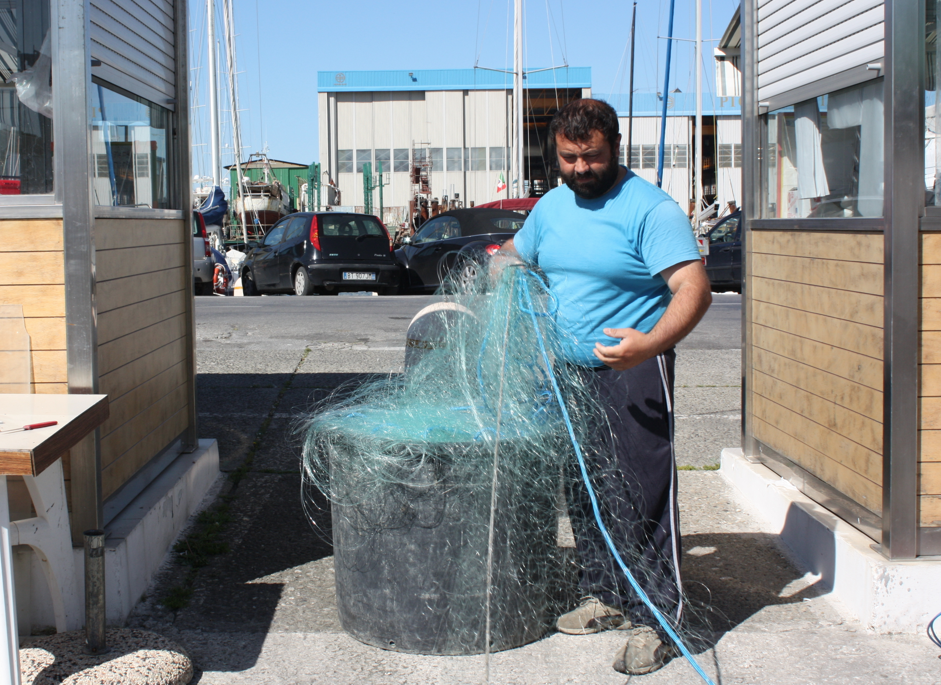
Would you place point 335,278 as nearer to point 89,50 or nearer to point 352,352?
point 352,352

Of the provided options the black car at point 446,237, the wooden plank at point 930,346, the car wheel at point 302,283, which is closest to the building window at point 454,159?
the black car at point 446,237

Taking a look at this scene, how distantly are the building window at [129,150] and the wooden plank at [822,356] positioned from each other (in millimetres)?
2890

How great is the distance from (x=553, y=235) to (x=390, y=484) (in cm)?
101

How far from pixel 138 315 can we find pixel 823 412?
2899 millimetres

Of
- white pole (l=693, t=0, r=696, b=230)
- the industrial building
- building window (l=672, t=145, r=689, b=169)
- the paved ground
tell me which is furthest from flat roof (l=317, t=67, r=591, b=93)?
the paved ground

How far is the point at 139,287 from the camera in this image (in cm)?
377

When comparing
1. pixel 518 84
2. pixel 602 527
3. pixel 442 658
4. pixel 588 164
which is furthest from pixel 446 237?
pixel 518 84

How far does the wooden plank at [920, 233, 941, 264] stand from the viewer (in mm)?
3084

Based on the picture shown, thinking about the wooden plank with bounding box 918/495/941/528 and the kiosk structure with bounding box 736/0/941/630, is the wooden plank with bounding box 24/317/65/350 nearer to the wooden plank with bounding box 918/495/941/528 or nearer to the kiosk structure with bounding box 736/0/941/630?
the kiosk structure with bounding box 736/0/941/630

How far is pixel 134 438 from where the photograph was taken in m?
3.72

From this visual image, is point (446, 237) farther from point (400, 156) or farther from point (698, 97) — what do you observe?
point (400, 156)

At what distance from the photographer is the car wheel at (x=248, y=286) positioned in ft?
54.2

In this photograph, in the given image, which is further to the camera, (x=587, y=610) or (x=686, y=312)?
(x=587, y=610)

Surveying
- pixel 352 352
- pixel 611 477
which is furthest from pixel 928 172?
pixel 352 352
